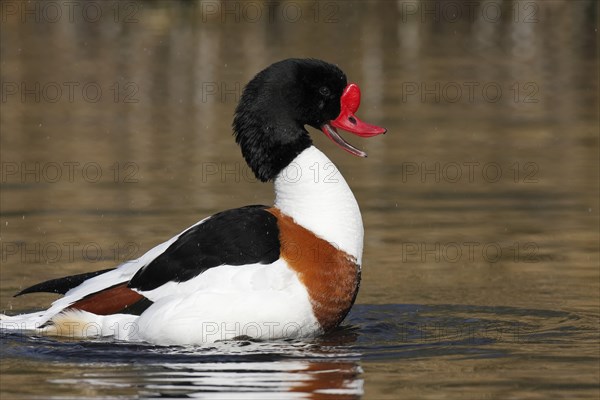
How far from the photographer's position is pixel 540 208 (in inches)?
487

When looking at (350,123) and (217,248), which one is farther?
(350,123)

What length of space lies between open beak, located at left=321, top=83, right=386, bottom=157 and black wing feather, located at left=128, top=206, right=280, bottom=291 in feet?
2.76

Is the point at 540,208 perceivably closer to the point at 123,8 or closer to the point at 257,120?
the point at 257,120

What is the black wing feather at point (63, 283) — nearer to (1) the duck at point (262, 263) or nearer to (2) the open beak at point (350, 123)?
(1) the duck at point (262, 263)

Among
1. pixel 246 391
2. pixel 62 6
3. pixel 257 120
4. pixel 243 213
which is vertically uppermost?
pixel 62 6

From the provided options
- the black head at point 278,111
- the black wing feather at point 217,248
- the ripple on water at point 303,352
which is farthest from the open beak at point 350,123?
the ripple on water at point 303,352

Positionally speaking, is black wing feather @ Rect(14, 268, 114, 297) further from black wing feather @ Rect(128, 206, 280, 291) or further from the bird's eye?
the bird's eye

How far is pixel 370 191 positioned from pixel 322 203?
Result: 4.62m

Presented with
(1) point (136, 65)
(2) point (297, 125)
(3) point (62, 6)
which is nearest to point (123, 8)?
(3) point (62, 6)

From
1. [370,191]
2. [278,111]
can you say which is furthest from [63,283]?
[370,191]

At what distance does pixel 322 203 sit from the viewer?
8.46 metres

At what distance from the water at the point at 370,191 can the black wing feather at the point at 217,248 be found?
442mm

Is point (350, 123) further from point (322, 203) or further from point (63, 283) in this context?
point (63, 283)

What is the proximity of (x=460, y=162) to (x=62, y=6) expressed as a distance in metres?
16.7
